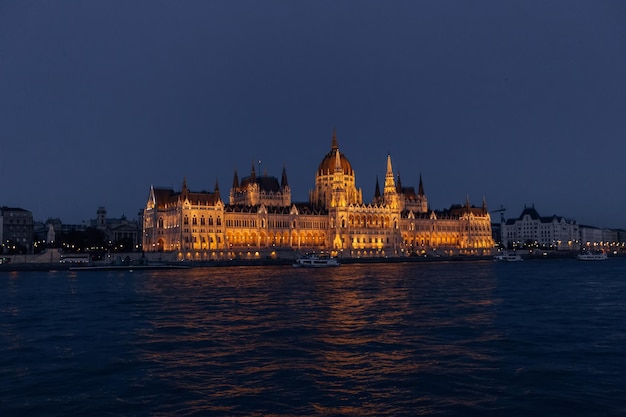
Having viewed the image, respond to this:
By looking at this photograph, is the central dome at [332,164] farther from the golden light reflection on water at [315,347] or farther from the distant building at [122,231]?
the golden light reflection on water at [315,347]

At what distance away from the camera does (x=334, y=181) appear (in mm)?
146750

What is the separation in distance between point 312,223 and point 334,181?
39.1 ft

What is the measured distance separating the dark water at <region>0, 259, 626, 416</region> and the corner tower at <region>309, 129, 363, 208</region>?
344 feet

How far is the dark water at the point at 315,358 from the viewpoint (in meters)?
17.0

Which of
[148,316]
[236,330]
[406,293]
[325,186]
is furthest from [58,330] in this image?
[325,186]

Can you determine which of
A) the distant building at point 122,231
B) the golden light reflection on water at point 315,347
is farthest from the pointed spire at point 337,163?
the golden light reflection on water at point 315,347

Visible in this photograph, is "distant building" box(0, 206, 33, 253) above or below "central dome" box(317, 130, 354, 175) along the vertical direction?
below

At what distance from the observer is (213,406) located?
54.7 feet

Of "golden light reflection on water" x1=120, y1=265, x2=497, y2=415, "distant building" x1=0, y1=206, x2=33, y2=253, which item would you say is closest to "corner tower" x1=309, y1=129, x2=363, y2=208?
"distant building" x1=0, y1=206, x2=33, y2=253

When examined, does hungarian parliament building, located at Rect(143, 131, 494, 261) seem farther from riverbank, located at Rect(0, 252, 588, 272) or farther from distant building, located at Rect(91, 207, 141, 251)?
distant building, located at Rect(91, 207, 141, 251)

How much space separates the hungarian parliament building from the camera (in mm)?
124375

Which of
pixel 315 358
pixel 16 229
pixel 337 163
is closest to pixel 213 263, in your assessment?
pixel 16 229

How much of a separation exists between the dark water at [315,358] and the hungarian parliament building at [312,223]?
269 ft

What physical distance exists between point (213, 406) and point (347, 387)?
162 inches
